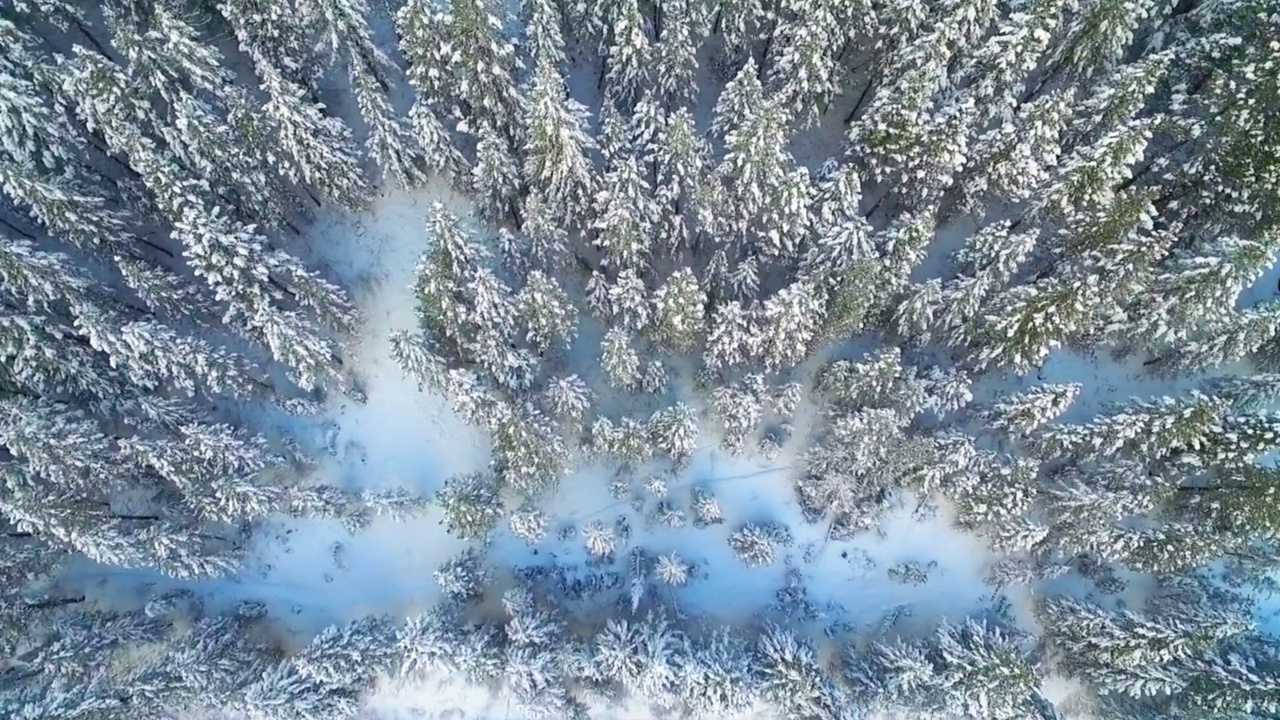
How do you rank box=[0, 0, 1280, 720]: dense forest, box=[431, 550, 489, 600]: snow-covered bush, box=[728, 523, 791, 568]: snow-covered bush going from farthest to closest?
box=[728, 523, 791, 568]: snow-covered bush → box=[431, 550, 489, 600]: snow-covered bush → box=[0, 0, 1280, 720]: dense forest

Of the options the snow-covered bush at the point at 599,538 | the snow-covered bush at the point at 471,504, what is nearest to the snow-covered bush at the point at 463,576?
the snow-covered bush at the point at 471,504

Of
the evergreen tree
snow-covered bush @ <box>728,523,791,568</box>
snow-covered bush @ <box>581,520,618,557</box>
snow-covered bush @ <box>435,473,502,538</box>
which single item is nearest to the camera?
the evergreen tree

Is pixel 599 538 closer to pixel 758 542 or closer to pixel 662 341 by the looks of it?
pixel 758 542

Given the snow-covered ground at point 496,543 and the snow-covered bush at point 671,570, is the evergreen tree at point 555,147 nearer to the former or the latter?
the snow-covered ground at point 496,543

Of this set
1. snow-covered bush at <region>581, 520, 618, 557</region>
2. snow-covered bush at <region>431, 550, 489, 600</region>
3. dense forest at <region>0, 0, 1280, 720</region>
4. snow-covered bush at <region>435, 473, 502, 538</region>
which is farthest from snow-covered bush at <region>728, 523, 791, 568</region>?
snow-covered bush at <region>431, 550, 489, 600</region>

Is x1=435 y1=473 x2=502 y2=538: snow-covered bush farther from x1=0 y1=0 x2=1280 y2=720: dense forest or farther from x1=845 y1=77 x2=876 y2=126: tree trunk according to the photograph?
x1=845 y1=77 x2=876 y2=126: tree trunk

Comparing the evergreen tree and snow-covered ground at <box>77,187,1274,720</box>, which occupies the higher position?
the evergreen tree

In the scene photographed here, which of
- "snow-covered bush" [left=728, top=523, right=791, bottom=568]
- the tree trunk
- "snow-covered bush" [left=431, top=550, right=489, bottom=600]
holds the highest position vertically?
the tree trunk

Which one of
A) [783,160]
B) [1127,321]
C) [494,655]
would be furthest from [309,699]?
[1127,321]

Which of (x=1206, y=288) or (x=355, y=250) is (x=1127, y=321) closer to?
(x=1206, y=288)

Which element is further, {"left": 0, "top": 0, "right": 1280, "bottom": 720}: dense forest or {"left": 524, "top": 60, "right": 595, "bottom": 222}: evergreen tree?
{"left": 0, "top": 0, "right": 1280, "bottom": 720}: dense forest
